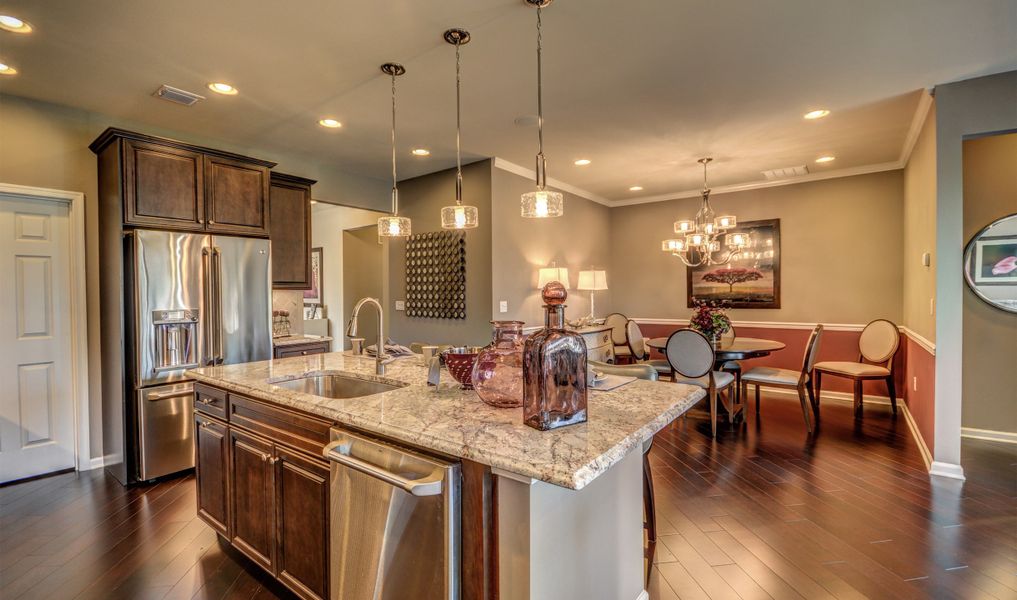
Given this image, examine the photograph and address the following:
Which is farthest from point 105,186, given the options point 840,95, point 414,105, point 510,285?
point 840,95

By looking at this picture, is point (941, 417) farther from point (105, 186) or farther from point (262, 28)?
point (105, 186)

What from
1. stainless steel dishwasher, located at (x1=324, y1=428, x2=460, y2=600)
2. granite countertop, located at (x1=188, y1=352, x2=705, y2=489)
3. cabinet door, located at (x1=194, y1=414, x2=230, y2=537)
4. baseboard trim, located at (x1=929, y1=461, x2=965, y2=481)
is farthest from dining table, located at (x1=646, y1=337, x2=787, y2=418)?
cabinet door, located at (x1=194, y1=414, x2=230, y2=537)

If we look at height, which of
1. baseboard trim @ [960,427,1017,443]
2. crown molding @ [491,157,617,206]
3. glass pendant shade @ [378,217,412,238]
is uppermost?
crown molding @ [491,157,617,206]

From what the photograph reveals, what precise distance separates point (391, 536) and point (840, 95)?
3.85 m

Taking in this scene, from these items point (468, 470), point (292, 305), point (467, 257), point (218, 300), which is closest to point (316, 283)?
point (292, 305)

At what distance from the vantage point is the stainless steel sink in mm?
2172

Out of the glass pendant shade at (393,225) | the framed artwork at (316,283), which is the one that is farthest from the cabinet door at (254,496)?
the framed artwork at (316,283)

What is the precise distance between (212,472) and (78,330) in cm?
214

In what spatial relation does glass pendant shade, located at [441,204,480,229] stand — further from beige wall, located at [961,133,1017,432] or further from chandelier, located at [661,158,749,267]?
beige wall, located at [961,133,1017,432]

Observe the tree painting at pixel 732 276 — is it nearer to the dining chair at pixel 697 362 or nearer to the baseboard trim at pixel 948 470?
the dining chair at pixel 697 362

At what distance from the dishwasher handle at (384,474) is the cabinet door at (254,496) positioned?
535 mm

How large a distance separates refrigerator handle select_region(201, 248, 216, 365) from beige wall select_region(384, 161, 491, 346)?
2.23 m

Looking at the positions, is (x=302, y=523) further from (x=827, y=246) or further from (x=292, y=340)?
(x=827, y=246)

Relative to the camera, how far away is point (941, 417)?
302 centimetres
